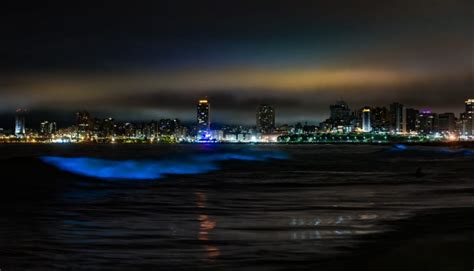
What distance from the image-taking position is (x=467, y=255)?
11695 millimetres

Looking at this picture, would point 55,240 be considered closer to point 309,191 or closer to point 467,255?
point 467,255

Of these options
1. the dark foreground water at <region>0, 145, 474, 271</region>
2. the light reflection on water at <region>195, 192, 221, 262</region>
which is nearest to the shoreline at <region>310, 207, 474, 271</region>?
the dark foreground water at <region>0, 145, 474, 271</region>

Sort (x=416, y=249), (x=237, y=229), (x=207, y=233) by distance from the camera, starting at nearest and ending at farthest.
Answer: (x=416, y=249) → (x=207, y=233) → (x=237, y=229)

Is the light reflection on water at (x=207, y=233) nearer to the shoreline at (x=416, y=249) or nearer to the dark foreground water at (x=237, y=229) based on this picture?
the dark foreground water at (x=237, y=229)

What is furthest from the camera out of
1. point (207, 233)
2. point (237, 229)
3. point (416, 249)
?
point (237, 229)

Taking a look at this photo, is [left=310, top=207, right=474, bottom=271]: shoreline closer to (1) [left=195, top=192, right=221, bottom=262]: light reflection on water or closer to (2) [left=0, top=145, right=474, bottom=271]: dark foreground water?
(2) [left=0, top=145, right=474, bottom=271]: dark foreground water

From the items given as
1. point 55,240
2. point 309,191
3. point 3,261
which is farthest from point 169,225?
point 309,191

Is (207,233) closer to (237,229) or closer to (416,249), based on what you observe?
(237,229)

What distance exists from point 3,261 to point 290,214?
10.4 metres

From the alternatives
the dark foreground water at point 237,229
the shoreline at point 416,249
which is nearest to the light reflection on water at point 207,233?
the dark foreground water at point 237,229

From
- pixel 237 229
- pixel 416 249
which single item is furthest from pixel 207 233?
pixel 416 249

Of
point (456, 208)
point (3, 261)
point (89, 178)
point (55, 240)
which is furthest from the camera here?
point (89, 178)

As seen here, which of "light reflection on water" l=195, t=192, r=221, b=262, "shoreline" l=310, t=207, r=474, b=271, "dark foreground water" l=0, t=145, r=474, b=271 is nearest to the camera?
"shoreline" l=310, t=207, r=474, b=271

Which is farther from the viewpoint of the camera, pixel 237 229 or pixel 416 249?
A: pixel 237 229
